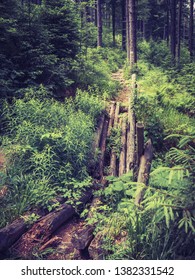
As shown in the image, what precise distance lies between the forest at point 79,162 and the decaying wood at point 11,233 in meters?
0.02

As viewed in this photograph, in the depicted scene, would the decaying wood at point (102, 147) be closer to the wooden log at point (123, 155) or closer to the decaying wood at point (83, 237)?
the wooden log at point (123, 155)

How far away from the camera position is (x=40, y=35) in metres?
10.6

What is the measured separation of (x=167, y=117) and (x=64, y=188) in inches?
208

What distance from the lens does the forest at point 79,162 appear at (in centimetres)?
407

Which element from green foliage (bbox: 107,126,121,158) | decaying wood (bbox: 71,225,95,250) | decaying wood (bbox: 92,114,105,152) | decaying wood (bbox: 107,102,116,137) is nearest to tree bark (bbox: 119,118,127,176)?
green foliage (bbox: 107,126,121,158)

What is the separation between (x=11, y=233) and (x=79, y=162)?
2585mm

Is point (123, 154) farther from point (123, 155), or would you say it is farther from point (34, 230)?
point (34, 230)

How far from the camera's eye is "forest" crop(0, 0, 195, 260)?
4070mm

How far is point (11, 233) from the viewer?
477 centimetres

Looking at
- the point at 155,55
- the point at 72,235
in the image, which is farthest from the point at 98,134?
the point at 155,55

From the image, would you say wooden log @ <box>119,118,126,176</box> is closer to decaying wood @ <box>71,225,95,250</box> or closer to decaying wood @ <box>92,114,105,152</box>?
decaying wood @ <box>92,114,105,152</box>

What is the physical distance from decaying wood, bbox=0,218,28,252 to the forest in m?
0.02

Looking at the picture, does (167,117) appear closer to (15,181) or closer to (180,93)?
(180,93)

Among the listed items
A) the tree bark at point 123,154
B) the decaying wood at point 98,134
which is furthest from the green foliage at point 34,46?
the tree bark at point 123,154
